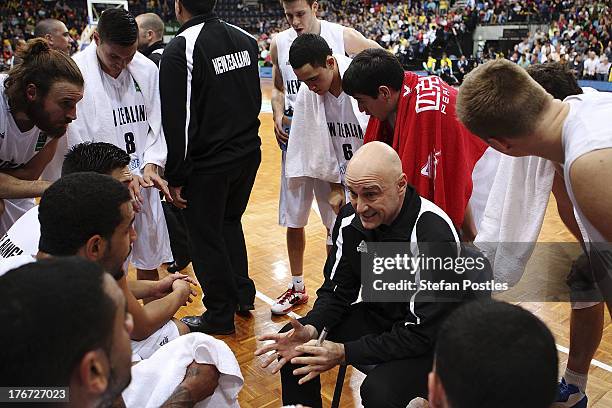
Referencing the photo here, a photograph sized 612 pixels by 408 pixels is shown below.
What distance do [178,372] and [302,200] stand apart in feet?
6.03

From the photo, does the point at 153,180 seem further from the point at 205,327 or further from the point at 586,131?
the point at 586,131

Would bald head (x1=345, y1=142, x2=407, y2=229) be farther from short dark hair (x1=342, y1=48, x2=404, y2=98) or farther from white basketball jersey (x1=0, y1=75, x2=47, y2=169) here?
white basketball jersey (x1=0, y1=75, x2=47, y2=169)

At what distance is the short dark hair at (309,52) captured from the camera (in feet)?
9.36

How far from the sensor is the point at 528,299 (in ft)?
11.7

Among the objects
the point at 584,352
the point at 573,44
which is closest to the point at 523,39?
the point at 573,44

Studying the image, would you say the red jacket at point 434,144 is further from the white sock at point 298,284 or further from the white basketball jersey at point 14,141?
the white basketball jersey at point 14,141

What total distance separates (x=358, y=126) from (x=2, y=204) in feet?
6.33

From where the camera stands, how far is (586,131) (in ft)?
4.86

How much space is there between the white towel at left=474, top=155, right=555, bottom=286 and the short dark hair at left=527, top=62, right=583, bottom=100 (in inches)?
11.6

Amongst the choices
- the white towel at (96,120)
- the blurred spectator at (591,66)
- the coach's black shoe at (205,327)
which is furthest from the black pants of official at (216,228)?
the blurred spectator at (591,66)

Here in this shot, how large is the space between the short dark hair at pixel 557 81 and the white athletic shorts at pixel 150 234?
83.5 inches

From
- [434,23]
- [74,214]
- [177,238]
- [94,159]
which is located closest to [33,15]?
[434,23]

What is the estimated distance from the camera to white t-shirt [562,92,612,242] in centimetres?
144

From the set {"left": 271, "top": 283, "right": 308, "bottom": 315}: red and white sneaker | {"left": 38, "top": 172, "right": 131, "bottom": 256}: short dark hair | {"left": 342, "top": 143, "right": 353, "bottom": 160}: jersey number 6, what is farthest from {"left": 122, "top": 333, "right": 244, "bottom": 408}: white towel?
{"left": 342, "top": 143, "right": 353, "bottom": 160}: jersey number 6
